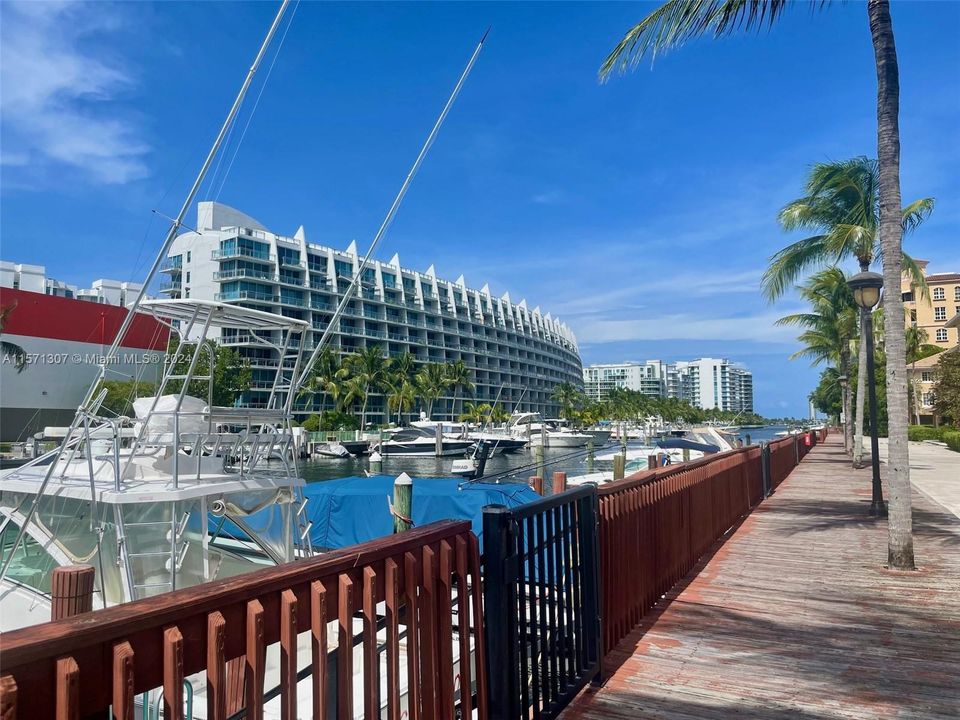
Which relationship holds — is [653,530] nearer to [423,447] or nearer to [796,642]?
[796,642]

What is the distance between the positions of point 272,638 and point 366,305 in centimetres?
9509

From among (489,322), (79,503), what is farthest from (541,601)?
(489,322)

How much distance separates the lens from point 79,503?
795cm

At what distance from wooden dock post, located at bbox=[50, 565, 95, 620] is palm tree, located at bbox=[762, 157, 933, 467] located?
16921mm

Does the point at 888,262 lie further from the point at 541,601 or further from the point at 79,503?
the point at 79,503

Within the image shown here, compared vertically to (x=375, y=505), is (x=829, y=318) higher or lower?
higher

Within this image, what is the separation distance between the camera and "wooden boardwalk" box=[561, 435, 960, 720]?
4.14m

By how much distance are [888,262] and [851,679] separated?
5350 millimetres

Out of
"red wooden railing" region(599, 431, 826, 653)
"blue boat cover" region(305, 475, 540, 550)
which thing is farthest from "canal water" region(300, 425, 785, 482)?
"red wooden railing" region(599, 431, 826, 653)

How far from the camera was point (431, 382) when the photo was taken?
3666 inches

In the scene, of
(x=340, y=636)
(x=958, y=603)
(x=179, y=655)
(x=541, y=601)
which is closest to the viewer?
(x=179, y=655)

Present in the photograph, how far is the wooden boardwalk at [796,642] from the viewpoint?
13.6ft

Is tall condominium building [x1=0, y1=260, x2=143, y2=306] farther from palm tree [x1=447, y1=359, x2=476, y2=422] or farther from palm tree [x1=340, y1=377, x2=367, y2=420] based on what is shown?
palm tree [x1=447, y1=359, x2=476, y2=422]

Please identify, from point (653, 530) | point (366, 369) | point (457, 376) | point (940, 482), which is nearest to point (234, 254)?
point (366, 369)
